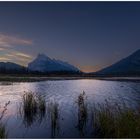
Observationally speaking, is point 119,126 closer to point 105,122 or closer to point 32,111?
point 105,122

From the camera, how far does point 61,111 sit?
16.8 meters

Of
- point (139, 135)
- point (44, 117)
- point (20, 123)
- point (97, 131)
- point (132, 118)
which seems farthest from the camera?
point (44, 117)

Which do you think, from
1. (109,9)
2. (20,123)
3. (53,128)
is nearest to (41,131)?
(53,128)

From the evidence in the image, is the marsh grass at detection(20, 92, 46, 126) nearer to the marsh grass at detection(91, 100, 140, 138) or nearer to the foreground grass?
the foreground grass

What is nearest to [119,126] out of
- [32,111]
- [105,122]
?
[105,122]

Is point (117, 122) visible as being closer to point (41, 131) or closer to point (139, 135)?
point (139, 135)

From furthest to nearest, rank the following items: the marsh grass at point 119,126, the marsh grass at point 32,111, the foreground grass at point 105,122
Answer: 1. the marsh grass at point 32,111
2. the foreground grass at point 105,122
3. the marsh grass at point 119,126

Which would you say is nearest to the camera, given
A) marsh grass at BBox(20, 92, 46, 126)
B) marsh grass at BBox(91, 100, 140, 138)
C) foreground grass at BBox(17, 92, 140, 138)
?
marsh grass at BBox(91, 100, 140, 138)

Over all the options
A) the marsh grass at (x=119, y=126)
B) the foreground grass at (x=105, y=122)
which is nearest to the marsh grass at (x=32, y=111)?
the foreground grass at (x=105, y=122)

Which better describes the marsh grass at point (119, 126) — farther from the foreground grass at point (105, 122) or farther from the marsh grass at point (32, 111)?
the marsh grass at point (32, 111)

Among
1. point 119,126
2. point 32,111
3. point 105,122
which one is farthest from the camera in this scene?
point 32,111

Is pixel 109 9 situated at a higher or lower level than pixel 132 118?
higher

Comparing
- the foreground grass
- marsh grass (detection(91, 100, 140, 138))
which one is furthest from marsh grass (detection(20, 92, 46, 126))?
marsh grass (detection(91, 100, 140, 138))

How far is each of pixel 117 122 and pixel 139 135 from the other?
1.23 metres
